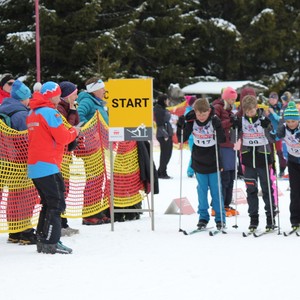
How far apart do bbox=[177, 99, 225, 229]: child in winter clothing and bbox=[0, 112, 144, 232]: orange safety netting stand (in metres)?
1.29

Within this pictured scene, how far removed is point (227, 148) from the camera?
11.5 meters

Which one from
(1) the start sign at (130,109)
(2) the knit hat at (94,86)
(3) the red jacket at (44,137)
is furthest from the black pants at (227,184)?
(3) the red jacket at (44,137)

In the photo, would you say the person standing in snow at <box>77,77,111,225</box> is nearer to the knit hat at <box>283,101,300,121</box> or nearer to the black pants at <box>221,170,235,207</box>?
the black pants at <box>221,170,235,207</box>

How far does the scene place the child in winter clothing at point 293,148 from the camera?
9.47m

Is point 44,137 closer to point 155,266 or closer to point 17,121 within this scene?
point 17,121

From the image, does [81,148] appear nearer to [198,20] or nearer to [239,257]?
[239,257]

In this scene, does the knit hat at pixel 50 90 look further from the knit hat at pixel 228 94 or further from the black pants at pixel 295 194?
the knit hat at pixel 228 94

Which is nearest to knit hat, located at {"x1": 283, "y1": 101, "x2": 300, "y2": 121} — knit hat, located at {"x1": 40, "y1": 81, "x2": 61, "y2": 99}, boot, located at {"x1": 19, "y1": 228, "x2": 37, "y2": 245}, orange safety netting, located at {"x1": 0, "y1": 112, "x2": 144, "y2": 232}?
orange safety netting, located at {"x1": 0, "y1": 112, "x2": 144, "y2": 232}

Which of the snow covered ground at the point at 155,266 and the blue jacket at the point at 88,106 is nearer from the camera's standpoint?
the snow covered ground at the point at 155,266

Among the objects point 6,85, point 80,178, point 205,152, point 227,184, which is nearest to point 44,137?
point 6,85

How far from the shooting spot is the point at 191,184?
15656 mm

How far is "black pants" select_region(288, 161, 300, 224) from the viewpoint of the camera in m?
9.66

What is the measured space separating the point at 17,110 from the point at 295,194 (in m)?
3.47

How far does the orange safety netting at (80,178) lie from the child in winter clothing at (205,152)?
1290mm
